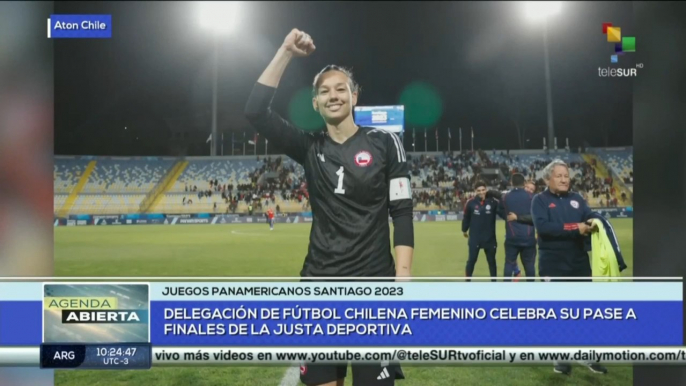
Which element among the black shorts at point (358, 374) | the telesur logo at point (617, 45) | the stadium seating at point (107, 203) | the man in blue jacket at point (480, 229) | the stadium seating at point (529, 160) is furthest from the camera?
the man in blue jacket at point (480, 229)

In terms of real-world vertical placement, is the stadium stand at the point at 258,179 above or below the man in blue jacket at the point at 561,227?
above

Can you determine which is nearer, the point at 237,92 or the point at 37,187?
the point at 37,187

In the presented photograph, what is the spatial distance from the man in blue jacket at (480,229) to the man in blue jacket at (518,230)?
213mm

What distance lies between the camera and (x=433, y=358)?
8.52 ft

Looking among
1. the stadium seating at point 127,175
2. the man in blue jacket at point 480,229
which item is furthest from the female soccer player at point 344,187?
the man in blue jacket at point 480,229

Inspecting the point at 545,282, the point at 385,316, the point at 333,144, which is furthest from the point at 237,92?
the point at 545,282

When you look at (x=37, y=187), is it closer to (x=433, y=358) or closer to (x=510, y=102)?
(x=433, y=358)

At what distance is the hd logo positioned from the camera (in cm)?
271

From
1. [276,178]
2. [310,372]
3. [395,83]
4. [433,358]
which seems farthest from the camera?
[276,178]

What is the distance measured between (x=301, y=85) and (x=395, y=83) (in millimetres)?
647

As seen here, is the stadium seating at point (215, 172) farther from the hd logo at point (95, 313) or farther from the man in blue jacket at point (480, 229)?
the man in blue jacket at point (480, 229)

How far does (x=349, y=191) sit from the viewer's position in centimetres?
238

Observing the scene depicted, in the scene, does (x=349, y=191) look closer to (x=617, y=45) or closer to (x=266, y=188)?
(x=266, y=188)

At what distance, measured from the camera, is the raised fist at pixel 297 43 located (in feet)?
8.38
